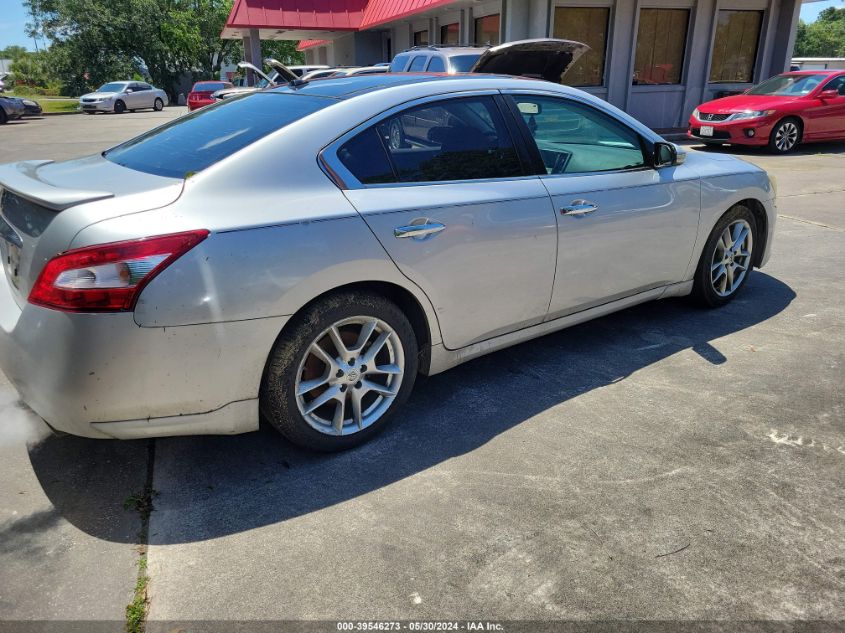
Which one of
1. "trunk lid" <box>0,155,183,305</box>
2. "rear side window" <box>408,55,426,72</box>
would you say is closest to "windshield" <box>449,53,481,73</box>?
"rear side window" <box>408,55,426,72</box>

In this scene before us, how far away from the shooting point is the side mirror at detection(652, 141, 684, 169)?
161 inches

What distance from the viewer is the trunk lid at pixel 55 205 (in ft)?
8.22

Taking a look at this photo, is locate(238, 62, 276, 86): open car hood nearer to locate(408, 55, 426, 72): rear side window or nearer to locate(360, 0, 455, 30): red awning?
locate(408, 55, 426, 72): rear side window

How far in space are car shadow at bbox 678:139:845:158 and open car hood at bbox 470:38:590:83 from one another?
5.71 m

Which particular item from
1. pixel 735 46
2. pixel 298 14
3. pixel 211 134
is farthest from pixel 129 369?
pixel 298 14

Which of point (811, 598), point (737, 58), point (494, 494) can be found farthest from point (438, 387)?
point (737, 58)

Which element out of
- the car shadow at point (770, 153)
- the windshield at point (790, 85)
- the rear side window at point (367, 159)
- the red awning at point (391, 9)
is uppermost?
the red awning at point (391, 9)

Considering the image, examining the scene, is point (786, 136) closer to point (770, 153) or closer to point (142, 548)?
point (770, 153)

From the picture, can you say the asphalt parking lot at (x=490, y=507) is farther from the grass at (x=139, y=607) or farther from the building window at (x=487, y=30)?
the building window at (x=487, y=30)

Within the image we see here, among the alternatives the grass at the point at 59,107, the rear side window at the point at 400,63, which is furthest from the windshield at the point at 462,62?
the grass at the point at 59,107

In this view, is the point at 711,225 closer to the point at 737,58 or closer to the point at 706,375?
the point at 706,375

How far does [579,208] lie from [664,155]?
91cm

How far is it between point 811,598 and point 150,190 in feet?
9.23

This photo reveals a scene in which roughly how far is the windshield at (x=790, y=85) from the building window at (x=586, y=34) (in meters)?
3.73
